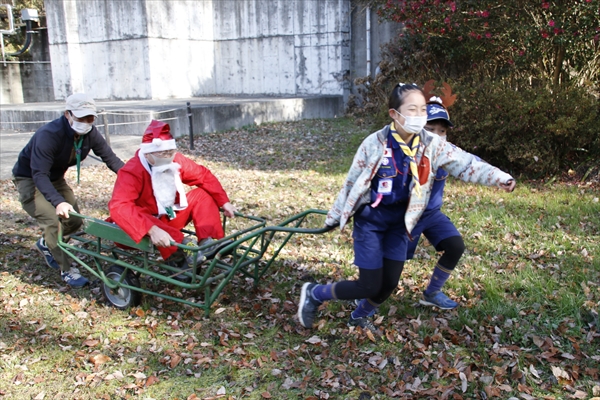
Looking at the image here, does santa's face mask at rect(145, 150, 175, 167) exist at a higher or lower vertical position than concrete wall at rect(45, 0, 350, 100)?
lower

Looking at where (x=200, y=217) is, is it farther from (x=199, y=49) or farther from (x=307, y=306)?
(x=199, y=49)

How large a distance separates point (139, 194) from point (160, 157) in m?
0.38

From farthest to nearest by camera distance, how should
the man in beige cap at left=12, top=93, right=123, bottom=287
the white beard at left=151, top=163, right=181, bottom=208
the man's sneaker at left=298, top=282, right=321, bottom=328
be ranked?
the man in beige cap at left=12, top=93, right=123, bottom=287 < the white beard at left=151, top=163, right=181, bottom=208 < the man's sneaker at left=298, top=282, right=321, bottom=328

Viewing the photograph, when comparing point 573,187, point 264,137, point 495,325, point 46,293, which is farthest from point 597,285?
point 264,137

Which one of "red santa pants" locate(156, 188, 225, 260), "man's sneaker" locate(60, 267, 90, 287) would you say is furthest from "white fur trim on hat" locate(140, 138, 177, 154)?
"man's sneaker" locate(60, 267, 90, 287)

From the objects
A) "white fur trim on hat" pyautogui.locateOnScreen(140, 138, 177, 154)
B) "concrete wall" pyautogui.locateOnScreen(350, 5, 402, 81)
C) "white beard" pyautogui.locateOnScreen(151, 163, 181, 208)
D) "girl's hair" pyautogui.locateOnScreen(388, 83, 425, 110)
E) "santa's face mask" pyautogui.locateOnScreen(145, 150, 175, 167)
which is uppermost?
"concrete wall" pyautogui.locateOnScreen(350, 5, 402, 81)

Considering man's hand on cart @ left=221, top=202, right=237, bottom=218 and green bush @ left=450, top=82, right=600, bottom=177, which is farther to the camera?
green bush @ left=450, top=82, right=600, bottom=177

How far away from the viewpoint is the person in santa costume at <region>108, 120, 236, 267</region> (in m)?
4.16

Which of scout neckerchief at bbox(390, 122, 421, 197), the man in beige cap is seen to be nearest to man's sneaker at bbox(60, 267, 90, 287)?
the man in beige cap

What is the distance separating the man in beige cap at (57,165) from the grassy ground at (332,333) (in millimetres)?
550

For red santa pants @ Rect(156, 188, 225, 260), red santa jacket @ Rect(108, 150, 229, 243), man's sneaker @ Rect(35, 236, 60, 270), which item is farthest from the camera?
man's sneaker @ Rect(35, 236, 60, 270)

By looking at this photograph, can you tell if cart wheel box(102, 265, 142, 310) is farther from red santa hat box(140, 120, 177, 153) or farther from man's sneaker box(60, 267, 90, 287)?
red santa hat box(140, 120, 177, 153)

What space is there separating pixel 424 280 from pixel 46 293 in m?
3.46

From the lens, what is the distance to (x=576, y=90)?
26.7 feet
